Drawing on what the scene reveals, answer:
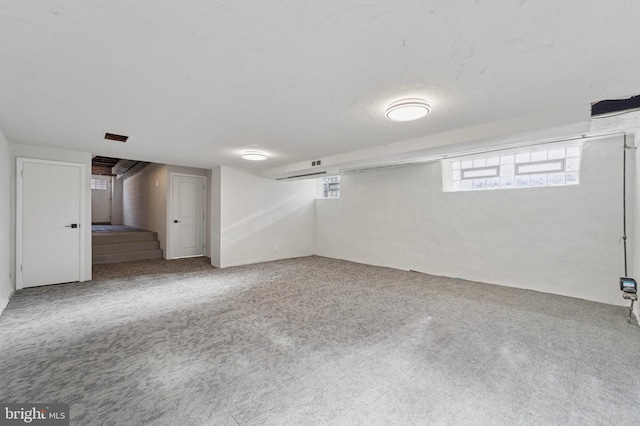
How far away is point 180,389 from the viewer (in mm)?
1896

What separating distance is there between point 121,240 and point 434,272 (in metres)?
7.60

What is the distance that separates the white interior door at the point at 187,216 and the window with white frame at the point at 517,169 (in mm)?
6212

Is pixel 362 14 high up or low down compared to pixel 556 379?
up

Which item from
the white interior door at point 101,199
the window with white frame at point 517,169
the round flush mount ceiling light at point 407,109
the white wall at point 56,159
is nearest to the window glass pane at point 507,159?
the window with white frame at point 517,169

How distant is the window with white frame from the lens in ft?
13.2

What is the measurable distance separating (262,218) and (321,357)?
16.0 ft

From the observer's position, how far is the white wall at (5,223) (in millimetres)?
3469

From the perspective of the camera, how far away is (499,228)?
4.55 meters

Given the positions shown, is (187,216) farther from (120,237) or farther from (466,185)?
(466,185)

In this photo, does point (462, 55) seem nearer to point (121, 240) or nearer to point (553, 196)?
point (553, 196)

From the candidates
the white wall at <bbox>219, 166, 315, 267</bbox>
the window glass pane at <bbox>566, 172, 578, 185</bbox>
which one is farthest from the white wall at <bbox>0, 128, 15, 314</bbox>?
the window glass pane at <bbox>566, 172, 578, 185</bbox>

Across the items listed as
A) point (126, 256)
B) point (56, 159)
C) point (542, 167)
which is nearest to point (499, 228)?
point (542, 167)

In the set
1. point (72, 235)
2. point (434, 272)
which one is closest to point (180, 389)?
point (72, 235)

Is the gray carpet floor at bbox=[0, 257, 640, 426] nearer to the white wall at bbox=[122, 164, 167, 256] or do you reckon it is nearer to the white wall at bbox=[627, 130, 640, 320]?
the white wall at bbox=[627, 130, 640, 320]
